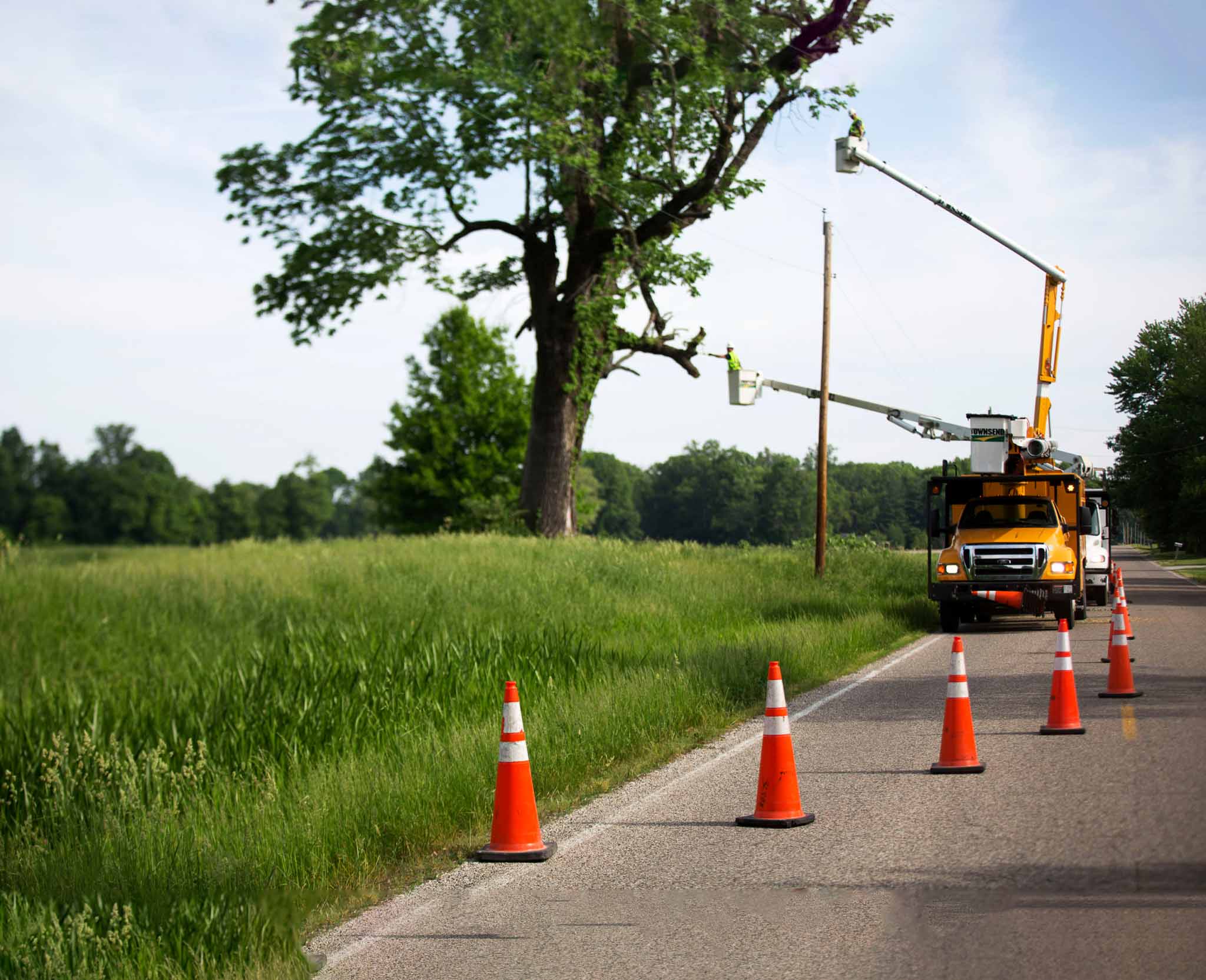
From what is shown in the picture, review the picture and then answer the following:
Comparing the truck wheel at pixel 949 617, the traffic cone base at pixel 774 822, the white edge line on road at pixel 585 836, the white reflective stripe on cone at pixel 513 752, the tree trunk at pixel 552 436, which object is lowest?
the white edge line on road at pixel 585 836

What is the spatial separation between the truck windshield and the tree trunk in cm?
1189

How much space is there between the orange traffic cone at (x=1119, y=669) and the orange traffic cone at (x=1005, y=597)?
349 inches

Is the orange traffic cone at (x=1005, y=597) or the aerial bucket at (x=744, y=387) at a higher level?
the aerial bucket at (x=744, y=387)

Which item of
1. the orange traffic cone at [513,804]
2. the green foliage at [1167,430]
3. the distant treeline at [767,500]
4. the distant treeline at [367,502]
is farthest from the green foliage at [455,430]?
the orange traffic cone at [513,804]

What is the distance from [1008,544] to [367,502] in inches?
2221

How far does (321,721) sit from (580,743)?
2.29 meters

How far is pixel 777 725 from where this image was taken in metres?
7.82

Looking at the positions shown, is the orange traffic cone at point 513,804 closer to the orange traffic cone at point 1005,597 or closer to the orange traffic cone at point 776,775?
the orange traffic cone at point 776,775

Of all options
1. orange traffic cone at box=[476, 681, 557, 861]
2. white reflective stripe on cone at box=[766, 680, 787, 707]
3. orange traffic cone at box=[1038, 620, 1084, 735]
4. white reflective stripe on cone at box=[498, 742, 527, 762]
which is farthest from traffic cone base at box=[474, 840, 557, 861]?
orange traffic cone at box=[1038, 620, 1084, 735]

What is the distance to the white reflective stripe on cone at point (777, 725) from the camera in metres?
7.81

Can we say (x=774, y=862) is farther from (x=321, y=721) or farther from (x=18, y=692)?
(x=18, y=692)

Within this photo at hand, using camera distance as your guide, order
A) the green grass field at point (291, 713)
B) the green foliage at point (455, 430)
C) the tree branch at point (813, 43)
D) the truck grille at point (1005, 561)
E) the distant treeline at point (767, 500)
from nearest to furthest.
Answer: the green grass field at point (291, 713)
the truck grille at point (1005, 561)
the tree branch at point (813, 43)
the distant treeline at point (767, 500)
the green foliage at point (455, 430)

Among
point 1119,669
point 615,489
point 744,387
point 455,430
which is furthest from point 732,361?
point 615,489

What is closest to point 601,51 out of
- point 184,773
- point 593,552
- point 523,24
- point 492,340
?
point 523,24
